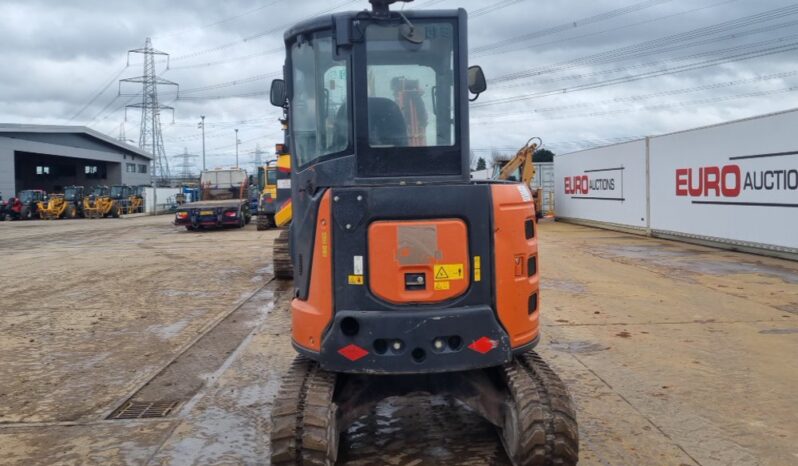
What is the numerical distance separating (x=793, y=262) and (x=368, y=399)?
42.5ft

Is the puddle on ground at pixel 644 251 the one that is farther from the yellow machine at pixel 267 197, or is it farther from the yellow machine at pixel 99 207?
the yellow machine at pixel 99 207

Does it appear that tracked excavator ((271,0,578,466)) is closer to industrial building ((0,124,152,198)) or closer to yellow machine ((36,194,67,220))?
yellow machine ((36,194,67,220))

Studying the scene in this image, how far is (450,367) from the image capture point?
13.0ft

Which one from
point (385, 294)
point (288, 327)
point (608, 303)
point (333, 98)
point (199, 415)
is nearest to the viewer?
point (385, 294)

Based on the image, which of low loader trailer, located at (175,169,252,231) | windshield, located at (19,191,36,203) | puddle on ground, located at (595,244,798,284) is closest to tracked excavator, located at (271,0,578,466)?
puddle on ground, located at (595,244,798,284)

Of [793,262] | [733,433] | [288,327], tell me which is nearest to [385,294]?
[733,433]

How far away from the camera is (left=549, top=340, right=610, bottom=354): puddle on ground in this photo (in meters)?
7.33

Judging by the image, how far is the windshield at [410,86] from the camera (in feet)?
13.6

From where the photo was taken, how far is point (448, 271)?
3965mm

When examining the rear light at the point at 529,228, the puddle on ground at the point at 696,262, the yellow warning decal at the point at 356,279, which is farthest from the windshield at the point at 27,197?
the rear light at the point at 529,228

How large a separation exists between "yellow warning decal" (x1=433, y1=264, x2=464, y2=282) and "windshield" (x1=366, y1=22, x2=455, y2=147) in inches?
30.0

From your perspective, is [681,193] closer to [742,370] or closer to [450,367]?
[742,370]

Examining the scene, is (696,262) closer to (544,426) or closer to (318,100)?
(544,426)

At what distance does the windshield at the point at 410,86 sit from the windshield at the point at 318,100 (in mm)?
188
